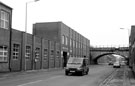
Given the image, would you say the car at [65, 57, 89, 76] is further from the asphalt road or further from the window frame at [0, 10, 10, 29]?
the window frame at [0, 10, 10, 29]

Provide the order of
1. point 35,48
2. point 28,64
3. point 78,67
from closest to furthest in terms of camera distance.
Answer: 1. point 78,67
2. point 28,64
3. point 35,48

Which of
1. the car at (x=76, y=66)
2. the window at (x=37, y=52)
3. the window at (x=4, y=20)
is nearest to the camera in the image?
the car at (x=76, y=66)

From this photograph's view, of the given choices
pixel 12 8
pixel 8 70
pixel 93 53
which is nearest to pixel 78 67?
pixel 8 70

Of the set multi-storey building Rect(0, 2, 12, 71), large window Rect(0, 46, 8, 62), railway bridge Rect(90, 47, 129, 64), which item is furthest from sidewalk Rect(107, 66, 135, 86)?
railway bridge Rect(90, 47, 129, 64)

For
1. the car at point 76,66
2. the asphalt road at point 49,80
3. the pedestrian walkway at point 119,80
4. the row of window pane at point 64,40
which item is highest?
the row of window pane at point 64,40

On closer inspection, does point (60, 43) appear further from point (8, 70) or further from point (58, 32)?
point (8, 70)

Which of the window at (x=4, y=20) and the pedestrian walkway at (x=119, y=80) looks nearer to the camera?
the pedestrian walkway at (x=119, y=80)

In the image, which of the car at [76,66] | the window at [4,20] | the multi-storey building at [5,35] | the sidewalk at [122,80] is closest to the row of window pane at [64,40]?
the multi-storey building at [5,35]

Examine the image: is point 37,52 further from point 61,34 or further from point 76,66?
point 76,66

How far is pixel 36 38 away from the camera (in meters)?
40.8

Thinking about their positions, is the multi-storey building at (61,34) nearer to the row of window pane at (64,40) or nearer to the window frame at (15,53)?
the row of window pane at (64,40)

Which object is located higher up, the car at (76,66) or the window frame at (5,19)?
the window frame at (5,19)

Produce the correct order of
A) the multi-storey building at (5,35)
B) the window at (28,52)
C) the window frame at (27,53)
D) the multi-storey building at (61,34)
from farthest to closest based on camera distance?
the multi-storey building at (61,34), the window at (28,52), the window frame at (27,53), the multi-storey building at (5,35)

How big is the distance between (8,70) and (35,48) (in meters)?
10.3
